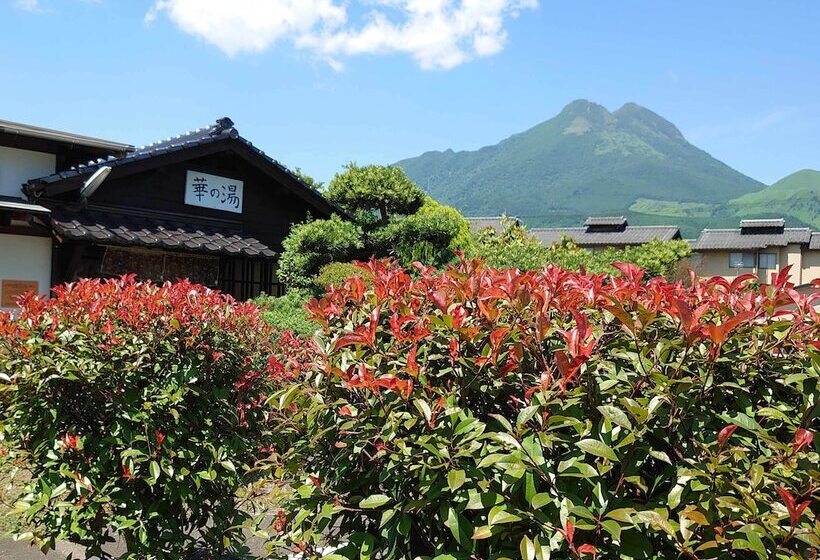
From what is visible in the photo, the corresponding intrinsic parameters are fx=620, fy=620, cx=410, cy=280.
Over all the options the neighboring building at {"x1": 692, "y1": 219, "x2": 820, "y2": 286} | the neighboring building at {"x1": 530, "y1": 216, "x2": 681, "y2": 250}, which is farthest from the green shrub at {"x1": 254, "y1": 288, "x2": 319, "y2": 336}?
the neighboring building at {"x1": 530, "y1": 216, "x2": 681, "y2": 250}

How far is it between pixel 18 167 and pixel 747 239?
46048 mm

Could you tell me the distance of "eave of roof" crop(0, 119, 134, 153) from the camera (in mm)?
11045

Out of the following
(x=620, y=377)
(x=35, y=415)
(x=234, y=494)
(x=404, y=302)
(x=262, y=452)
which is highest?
(x=404, y=302)

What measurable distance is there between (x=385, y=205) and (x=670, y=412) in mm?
14665

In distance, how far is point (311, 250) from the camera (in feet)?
44.6

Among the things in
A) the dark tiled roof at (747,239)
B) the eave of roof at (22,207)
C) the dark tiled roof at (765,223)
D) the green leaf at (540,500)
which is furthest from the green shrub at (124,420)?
the dark tiled roof at (765,223)

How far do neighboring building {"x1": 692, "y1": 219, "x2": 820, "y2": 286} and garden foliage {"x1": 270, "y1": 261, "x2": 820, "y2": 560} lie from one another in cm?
4557

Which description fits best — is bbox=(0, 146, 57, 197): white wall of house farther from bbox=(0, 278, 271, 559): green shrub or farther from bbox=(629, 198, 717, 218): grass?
bbox=(629, 198, 717, 218): grass

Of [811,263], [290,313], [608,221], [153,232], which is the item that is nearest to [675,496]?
[290,313]

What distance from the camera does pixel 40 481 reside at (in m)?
3.43

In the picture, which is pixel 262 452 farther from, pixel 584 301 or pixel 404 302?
pixel 584 301

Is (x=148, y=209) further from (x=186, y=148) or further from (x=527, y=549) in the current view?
(x=527, y=549)

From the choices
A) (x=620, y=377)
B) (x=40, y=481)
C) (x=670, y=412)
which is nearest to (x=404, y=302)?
(x=620, y=377)

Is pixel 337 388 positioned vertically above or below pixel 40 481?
above
